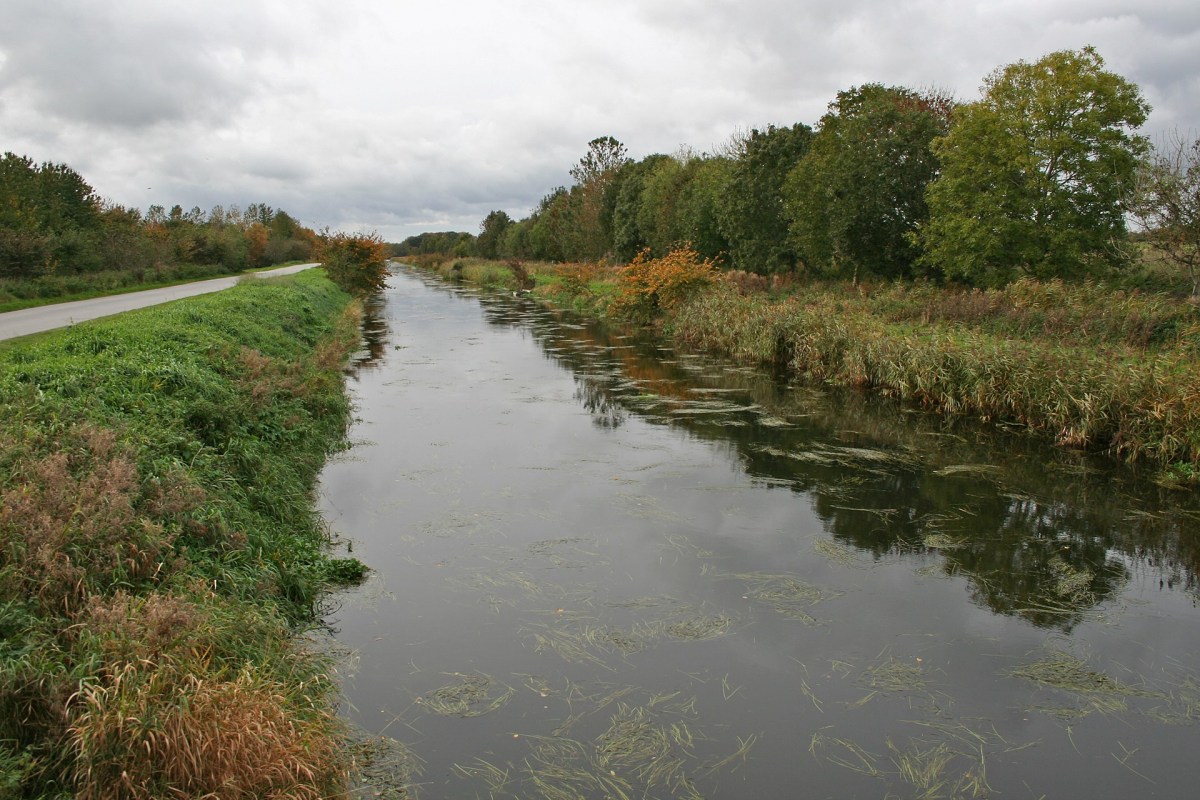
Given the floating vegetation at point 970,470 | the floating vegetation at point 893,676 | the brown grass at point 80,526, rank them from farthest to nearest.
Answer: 1. the floating vegetation at point 970,470
2. the floating vegetation at point 893,676
3. the brown grass at point 80,526

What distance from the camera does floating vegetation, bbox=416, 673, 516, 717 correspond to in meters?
5.29

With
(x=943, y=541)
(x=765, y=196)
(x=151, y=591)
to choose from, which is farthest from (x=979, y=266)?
(x=151, y=591)

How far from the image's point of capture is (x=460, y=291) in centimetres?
5891

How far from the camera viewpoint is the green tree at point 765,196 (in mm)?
30484

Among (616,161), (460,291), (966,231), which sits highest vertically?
(616,161)

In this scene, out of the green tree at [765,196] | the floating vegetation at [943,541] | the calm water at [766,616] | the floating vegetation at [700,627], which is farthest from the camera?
the green tree at [765,196]

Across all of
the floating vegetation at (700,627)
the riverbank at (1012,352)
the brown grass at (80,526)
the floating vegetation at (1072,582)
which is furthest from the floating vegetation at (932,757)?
the riverbank at (1012,352)

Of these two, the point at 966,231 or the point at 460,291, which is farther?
the point at 460,291

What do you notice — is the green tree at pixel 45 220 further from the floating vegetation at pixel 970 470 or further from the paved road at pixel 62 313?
the floating vegetation at pixel 970 470

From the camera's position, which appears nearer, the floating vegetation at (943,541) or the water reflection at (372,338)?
the floating vegetation at (943,541)

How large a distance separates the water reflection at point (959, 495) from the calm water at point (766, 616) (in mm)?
49

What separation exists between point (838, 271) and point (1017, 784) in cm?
2511

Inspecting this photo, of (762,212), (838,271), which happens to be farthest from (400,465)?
(762,212)

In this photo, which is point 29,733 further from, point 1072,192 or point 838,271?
point 838,271
